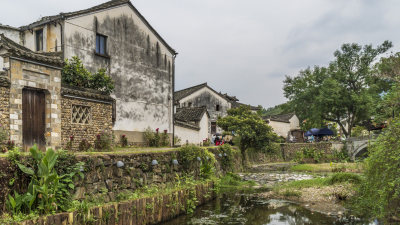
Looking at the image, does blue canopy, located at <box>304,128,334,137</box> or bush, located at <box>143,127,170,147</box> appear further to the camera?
blue canopy, located at <box>304,128,334,137</box>

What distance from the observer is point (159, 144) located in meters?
23.6

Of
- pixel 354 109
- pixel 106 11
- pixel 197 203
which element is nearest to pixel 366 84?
pixel 354 109

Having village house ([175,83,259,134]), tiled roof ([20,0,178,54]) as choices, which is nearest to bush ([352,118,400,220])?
tiled roof ([20,0,178,54])

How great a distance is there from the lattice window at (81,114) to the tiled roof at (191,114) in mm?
16638

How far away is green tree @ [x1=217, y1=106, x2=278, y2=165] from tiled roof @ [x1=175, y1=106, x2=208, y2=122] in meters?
3.53

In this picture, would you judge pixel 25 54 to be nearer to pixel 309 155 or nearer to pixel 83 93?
pixel 83 93

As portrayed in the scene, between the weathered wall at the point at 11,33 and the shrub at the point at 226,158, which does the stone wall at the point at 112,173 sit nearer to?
the shrub at the point at 226,158

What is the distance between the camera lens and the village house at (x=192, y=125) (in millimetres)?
29228

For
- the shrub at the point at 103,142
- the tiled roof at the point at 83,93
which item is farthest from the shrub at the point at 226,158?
the tiled roof at the point at 83,93

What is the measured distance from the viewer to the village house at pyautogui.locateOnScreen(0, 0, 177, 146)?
1277cm

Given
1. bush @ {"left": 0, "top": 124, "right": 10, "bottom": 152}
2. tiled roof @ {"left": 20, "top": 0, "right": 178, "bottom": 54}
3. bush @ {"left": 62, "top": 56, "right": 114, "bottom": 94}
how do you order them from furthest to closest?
1. tiled roof @ {"left": 20, "top": 0, "right": 178, "bottom": 54}
2. bush @ {"left": 62, "top": 56, "right": 114, "bottom": 94}
3. bush @ {"left": 0, "top": 124, "right": 10, "bottom": 152}

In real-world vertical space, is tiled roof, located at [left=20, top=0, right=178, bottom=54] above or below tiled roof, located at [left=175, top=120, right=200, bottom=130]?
above

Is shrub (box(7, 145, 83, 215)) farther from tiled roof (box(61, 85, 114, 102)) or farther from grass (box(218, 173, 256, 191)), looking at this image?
grass (box(218, 173, 256, 191))

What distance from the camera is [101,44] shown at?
21.0 m
